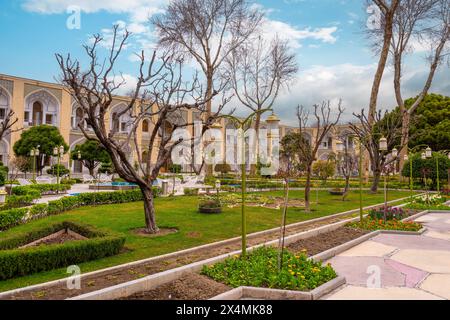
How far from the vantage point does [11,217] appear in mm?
8648

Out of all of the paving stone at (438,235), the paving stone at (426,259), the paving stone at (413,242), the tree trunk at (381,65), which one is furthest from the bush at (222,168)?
the paving stone at (426,259)

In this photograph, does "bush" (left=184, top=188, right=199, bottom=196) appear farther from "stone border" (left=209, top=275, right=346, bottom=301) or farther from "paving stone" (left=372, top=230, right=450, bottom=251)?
"stone border" (left=209, top=275, right=346, bottom=301)

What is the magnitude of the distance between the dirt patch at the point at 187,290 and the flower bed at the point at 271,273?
0.20m

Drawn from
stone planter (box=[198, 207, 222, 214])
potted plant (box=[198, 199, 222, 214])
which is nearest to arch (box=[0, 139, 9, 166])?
potted plant (box=[198, 199, 222, 214])

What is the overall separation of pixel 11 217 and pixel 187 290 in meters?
6.19

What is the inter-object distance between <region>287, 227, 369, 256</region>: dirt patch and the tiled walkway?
0.34m

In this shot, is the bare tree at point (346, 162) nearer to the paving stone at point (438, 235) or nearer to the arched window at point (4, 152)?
the paving stone at point (438, 235)

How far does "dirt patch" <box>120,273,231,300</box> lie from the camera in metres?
4.49

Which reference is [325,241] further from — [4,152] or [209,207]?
[4,152]

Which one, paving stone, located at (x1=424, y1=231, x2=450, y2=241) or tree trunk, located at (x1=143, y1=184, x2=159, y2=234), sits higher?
tree trunk, located at (x1=143, y1=184, x2=159, y2=234)

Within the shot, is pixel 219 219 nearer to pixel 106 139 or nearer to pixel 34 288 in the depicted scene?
pixel 106 139
